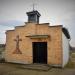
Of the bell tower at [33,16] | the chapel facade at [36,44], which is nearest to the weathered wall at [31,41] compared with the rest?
the chapel facade at [36,44]

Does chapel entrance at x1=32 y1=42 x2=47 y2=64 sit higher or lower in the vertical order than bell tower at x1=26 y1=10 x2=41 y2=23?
lower

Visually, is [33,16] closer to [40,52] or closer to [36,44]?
[36,44]

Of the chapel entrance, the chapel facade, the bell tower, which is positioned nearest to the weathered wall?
the chapel facade

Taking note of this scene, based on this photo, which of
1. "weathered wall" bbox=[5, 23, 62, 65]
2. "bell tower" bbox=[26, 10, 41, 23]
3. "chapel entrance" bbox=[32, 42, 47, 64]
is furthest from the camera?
"bell tower" bbox=[26, 10, 41, 23]

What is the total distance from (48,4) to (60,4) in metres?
1.10

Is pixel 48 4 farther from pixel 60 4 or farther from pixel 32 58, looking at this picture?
pixel 32 58

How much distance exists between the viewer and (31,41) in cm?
1342

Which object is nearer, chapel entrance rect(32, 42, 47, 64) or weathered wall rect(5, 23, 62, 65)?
weathered wall rect(5, 23, 62, 65)

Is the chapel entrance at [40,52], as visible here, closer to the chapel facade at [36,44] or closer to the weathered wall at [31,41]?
the chapel facade at [36,44]

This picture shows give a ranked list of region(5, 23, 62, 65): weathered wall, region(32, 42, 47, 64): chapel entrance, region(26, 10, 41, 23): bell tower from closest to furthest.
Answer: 1. region(5, 23, 62, 65): weathered wall
2. region(32, 42, 47, 64): chapel entrance
3. region(26, 10, 41, 23): bell tower

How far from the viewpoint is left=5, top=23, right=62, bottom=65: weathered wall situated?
1221cm

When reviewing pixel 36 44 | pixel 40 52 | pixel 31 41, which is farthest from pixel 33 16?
pixel 40 52

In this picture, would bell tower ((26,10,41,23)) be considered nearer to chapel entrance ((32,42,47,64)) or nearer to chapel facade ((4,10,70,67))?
chapel facade ((4,10,70,67))

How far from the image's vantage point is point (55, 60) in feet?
40.0
